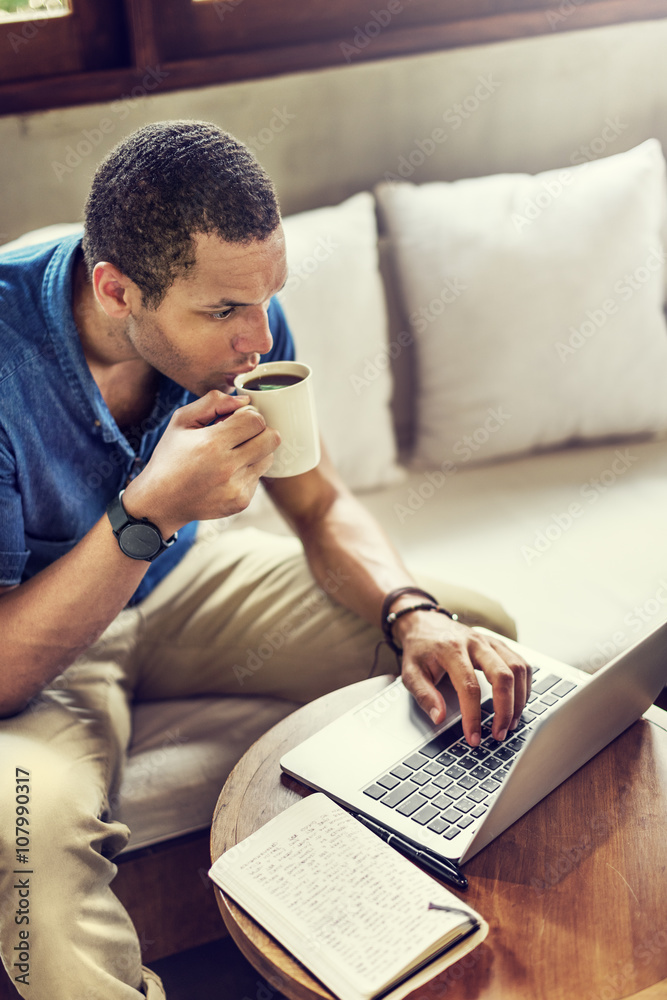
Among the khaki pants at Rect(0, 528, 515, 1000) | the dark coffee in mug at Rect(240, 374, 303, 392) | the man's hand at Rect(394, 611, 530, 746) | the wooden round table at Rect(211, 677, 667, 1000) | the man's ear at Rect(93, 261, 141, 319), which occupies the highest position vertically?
the man's ear at Rect(93, 261, 141, 319)

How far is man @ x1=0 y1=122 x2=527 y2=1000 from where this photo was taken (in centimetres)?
97

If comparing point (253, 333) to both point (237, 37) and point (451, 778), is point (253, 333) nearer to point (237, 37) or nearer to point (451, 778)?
point (451, 778)

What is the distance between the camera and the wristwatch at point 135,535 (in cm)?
104

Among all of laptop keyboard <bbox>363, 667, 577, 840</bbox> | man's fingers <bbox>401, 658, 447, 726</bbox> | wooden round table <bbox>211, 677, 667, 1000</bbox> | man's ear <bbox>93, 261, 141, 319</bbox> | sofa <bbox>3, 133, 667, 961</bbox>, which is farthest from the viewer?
sofa <bbox>3, 133, 667, 961</bbox>

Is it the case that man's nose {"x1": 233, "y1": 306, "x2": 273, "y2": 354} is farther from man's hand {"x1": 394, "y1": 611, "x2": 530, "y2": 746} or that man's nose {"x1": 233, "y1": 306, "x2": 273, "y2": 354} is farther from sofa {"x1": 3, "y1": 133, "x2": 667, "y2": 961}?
sofa {"x1": 3, "y1": 133, "x2": 667, "y2": 961}

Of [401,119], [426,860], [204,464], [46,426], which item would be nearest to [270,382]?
[204,464]

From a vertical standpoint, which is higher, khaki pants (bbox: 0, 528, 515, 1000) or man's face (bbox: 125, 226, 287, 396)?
man's face (bbox: 125, 226, 287, 396)

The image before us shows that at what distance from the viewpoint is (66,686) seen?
4.01ft

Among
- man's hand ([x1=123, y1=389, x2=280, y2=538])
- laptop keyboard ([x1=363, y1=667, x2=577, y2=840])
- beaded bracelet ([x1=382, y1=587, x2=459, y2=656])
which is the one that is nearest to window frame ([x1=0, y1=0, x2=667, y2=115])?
man's hand ([x1=123, y1=389, x2=280, y2=538])

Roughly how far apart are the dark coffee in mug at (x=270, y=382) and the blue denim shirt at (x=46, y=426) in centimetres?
22

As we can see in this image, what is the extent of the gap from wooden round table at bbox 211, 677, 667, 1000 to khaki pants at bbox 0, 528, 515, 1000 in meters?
0.19

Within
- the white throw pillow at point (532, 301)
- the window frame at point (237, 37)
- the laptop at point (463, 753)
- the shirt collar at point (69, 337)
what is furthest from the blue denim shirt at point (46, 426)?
the white throw pillow at point (532, 301)

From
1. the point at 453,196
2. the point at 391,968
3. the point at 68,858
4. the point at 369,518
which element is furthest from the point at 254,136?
the point at 391,968

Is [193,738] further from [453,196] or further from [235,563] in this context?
[453,196]
